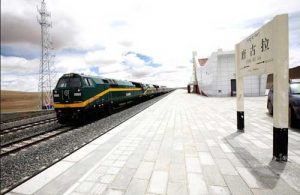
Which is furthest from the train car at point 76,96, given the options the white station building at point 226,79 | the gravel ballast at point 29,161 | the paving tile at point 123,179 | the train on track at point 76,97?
the white station building at point 226,79

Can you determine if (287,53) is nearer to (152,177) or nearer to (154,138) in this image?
(152,177)

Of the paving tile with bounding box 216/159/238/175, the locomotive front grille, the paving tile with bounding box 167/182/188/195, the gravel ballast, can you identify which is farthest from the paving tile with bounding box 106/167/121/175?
the locomotive front grille

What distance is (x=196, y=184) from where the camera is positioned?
3.59 metres

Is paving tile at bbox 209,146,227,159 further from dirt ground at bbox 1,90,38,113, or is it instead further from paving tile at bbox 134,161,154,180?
dirt ground at bbox 1,90,38,113

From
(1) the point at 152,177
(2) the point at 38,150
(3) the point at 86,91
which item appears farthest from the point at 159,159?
(3) the point at 86,91

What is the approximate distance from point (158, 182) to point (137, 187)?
41 centimetres

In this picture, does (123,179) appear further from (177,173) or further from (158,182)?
(177,173)

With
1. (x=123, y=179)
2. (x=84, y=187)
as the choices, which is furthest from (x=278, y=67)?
(x=84, y=187)

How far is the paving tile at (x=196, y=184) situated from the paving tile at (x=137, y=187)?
0.81 metres

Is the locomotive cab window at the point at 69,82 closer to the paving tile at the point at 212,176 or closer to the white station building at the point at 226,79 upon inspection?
the paving tile at the point at 212,176

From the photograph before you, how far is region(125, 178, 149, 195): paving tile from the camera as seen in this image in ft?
11.2

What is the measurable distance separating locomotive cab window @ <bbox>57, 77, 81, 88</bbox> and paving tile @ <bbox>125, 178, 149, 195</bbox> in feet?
29.7

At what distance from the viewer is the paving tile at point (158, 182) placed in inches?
135

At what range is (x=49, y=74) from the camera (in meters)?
31.0
